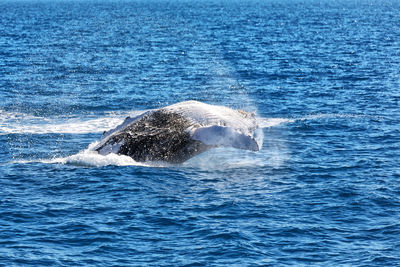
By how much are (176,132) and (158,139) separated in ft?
2.75

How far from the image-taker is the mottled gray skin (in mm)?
25609

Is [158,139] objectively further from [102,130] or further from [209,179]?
[102,130]

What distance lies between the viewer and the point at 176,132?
84.2ft

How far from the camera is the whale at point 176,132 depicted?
81.1 feet

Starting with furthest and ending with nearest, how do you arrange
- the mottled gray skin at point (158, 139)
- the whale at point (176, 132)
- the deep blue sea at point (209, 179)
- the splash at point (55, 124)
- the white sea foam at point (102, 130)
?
the splash at point (55, 124) → the white sea foam at point (102, 130) → the mottled gray skin at point (158, 139) → the whale at point (176, 132) → the deep blue sea at point (209, 179)

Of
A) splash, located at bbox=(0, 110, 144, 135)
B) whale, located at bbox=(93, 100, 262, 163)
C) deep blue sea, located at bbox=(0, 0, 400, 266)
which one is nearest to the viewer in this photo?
deep blue sea, located at bbox=(0, 0, 400, 266)

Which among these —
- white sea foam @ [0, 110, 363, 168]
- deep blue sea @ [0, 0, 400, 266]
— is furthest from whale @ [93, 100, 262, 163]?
deep blue sea @ [0, 0, 400, 266]

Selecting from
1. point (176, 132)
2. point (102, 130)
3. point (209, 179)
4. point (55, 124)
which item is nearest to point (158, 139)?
point (176, 132)

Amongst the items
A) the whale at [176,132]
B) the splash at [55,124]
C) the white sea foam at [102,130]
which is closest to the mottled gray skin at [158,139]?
the whale at [176,132]

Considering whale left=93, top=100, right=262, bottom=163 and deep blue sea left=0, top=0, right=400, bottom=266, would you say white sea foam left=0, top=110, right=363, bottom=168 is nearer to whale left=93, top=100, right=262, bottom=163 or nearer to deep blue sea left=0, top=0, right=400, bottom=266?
deep blue sea left=0, top=0, right=400, bottom=266

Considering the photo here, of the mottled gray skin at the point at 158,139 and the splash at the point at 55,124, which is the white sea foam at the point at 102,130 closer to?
the splash at the point at 55,124

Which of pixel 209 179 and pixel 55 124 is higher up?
pixel 55 124

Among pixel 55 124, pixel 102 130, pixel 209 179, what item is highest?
pixel 55 124

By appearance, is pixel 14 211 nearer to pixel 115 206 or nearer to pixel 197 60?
pixel 115 206
